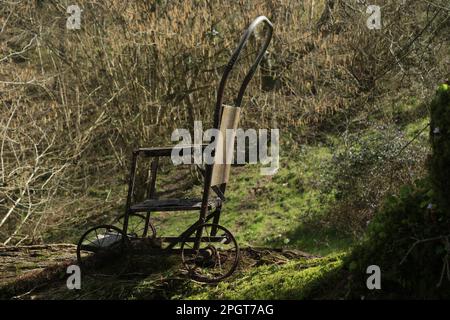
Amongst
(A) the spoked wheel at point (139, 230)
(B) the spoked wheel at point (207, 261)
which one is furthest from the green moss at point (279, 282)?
(A) the spoked wheel at point (139, 230)

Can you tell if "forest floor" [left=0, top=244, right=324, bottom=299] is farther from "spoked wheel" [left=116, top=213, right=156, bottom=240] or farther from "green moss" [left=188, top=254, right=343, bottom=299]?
"spoked wheel" [left=116, top=213, right=156, bottom=240]

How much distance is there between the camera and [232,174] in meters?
13.6

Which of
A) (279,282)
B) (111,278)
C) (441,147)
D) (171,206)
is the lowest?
(111,278)

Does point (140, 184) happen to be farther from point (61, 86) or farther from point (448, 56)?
point (448, 56)

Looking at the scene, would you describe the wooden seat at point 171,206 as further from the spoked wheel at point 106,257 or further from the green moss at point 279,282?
the green moss at point 279,282

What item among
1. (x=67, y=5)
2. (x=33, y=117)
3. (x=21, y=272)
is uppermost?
(x=67, y=5)

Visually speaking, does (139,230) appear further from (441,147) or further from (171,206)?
(441,147)

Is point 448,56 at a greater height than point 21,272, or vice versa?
point 448,56

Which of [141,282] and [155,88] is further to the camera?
[155,88]

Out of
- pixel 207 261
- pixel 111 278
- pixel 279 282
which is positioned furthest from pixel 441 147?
pixel 111 278
